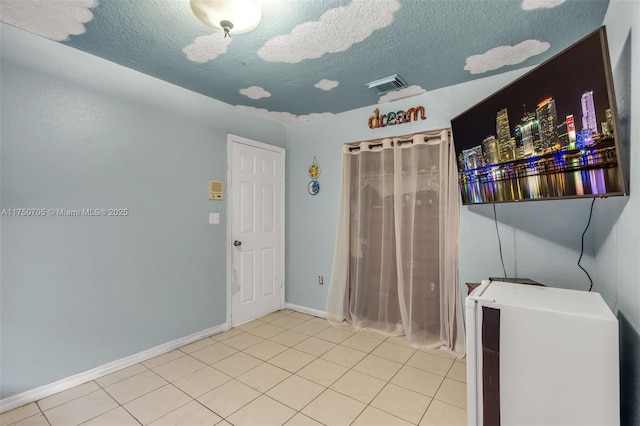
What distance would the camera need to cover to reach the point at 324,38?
195 centimetres

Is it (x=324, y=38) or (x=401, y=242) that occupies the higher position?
(x=324, y=38)

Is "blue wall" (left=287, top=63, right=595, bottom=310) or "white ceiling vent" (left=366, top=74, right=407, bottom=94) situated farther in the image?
"white ceiling vent" (left=366, top=74, right=407, bottom=94)

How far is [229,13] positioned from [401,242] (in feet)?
7.84

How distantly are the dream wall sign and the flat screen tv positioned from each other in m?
0.88

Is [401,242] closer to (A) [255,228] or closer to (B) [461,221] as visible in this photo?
(B) [461,221]

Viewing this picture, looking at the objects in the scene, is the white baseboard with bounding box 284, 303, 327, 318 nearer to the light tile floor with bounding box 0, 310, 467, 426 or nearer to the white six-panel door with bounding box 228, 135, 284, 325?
the white six-panel door with bounding box 228, 135, 284, 325

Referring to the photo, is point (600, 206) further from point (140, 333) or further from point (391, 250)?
point (140, 333)

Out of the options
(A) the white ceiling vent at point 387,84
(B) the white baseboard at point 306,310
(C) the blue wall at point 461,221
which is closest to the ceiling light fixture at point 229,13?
(A) the white ceiling vent at point 387,84

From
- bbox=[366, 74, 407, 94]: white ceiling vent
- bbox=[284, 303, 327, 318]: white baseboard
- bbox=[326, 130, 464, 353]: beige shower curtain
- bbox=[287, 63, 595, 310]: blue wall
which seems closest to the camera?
bbox=[287, 63, 595, 310]: blue wall

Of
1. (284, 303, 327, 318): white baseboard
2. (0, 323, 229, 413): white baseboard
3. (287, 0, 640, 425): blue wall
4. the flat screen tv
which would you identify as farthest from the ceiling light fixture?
(284, 303, 327, 318): white baseboard

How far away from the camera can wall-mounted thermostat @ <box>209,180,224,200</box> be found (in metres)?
2.99

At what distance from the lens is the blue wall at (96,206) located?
1.88 metres

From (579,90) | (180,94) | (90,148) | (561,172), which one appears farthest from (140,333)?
(579,90)

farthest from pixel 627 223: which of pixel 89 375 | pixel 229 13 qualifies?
pixel 89 375
